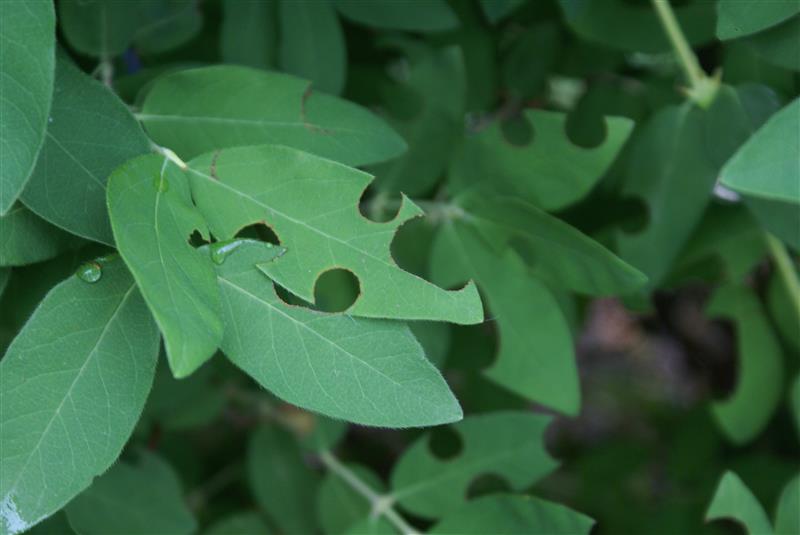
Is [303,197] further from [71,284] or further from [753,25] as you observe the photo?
[753,25]

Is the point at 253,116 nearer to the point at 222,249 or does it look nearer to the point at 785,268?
the point at 222,249

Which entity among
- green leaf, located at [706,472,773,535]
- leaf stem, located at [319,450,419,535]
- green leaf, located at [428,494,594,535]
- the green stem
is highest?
the green stem

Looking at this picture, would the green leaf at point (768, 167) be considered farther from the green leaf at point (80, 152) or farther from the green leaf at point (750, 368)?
the green leaf at point (750, 368)

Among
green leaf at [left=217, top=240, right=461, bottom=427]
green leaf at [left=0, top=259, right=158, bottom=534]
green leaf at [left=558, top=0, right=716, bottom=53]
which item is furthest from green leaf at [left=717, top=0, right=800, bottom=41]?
green leaf at [left=0, top=259, right=158, bottom=534]

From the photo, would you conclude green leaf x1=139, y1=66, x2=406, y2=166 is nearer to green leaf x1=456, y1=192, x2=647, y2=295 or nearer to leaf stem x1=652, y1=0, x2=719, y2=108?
green leaf x1=456, y1=192, x2=647, y2=295

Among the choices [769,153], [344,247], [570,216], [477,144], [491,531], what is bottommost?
[491,531]

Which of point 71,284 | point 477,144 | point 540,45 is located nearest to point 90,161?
point 71,284
